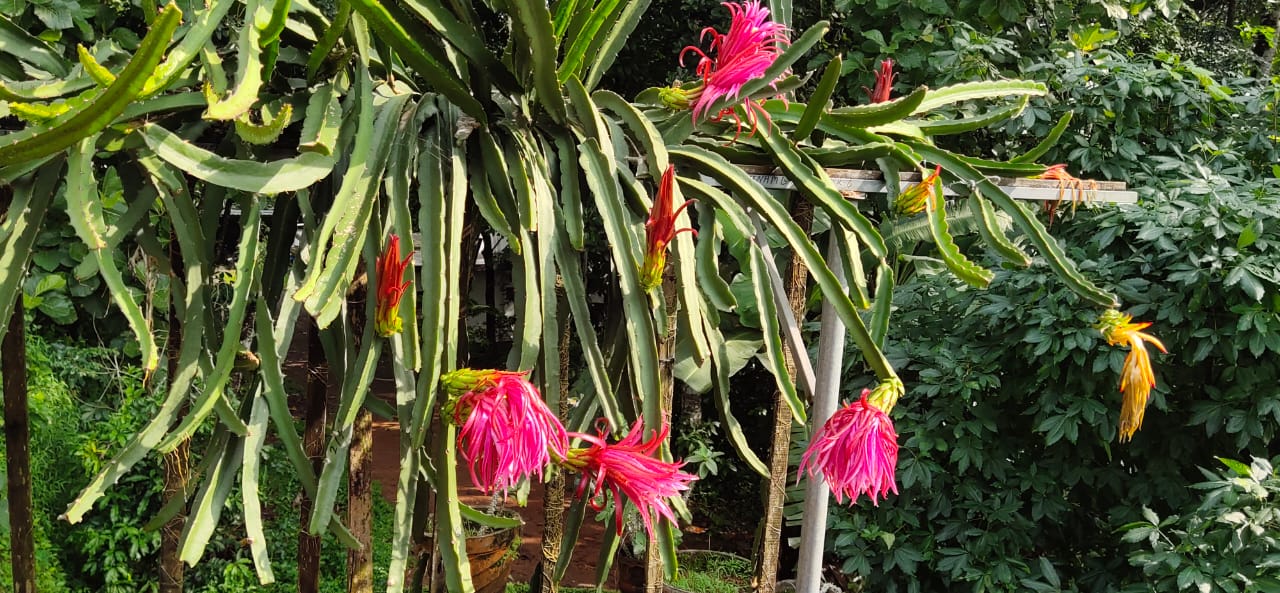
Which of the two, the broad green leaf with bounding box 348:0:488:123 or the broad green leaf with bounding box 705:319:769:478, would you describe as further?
the broad green leaf with bounding box 705:319:769:478

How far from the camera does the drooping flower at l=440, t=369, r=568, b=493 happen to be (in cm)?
95

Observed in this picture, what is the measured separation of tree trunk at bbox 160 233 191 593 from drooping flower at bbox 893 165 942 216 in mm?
967

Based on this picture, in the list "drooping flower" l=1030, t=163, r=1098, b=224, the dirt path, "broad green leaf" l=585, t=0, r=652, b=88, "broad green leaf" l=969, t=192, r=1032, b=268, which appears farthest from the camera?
the dirt path

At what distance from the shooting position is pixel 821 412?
5.00 ft

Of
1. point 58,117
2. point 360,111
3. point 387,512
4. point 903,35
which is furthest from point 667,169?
point 387,512

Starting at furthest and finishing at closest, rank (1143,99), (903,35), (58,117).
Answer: (903,35), (1143,99), (58,117)

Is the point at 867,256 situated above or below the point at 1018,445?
above

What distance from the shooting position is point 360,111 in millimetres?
1027

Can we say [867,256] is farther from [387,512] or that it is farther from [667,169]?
[387,512]

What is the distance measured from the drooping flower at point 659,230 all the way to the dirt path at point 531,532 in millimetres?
2219

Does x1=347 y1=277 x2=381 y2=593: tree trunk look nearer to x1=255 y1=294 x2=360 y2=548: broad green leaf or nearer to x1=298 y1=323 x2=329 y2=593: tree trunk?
x1=298 y1=323 x2=329 y2=593: tree trunk

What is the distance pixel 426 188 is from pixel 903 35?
7.36ft

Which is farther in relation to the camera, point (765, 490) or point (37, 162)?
point (765, 490)

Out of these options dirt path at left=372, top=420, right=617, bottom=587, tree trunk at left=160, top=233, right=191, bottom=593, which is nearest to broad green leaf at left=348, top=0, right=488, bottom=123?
tree trunk at left=160, top=233, right=191, bottom=593
